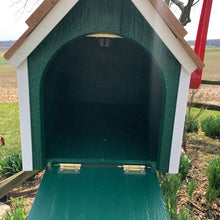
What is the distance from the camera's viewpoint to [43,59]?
224cm

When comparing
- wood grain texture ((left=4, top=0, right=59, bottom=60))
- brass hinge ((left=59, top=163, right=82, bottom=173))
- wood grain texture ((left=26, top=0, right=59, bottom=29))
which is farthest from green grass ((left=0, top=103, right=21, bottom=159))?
wood grain texture ((left=26, top=0, right=59, bottom=29))

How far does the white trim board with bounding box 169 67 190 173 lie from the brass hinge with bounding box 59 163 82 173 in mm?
1028

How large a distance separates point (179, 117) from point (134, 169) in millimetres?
756

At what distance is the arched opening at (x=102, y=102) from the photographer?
3008 millimetres

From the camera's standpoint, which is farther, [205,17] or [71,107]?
[71,107]

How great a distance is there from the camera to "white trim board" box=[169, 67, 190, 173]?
2.34 meters

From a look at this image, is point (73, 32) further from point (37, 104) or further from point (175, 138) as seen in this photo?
point (175, 138)

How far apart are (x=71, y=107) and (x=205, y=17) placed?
318cm

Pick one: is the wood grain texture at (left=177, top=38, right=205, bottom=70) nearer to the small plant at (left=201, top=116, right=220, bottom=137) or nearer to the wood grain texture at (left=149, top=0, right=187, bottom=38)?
the wood grain texture at (left=149, top=0, right=187, bottom=38)

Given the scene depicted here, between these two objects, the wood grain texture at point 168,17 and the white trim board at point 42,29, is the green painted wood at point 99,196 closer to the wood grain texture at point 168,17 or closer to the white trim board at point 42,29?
the white trim board at point 42,29

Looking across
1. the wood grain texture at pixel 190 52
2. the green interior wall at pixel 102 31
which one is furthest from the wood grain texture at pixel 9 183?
the wood grain texture at pixel 190 52

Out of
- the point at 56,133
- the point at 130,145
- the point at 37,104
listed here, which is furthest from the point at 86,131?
the point at 37,104

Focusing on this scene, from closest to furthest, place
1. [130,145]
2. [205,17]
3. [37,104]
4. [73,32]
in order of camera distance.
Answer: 1. [73,32]
2. [37,104]
3. [205,17]
4. [130,145]

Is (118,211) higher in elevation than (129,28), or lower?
lower
